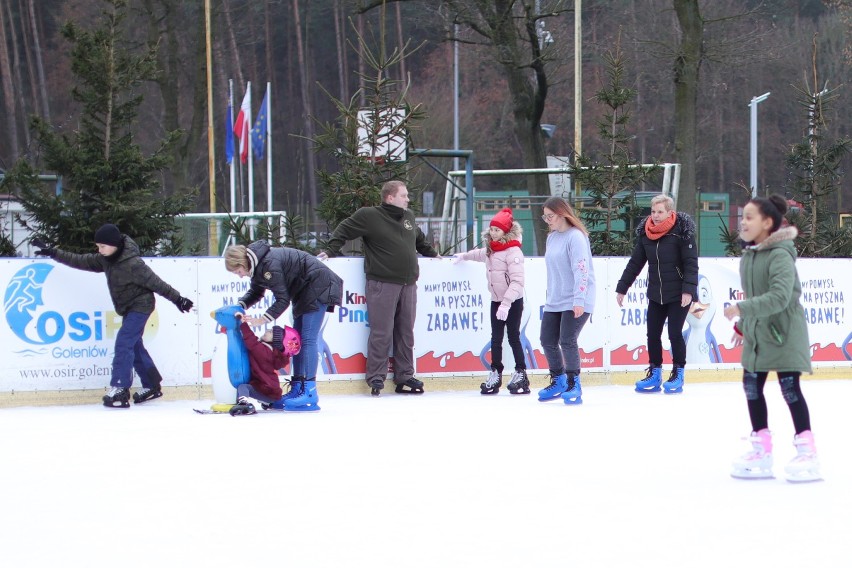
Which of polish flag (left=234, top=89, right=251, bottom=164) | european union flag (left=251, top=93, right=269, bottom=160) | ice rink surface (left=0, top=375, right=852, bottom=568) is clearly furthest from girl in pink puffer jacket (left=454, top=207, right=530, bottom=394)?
european union flag (left=251, top=93, right=269, bottom=160)

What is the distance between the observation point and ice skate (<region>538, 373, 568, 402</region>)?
→ 973cm

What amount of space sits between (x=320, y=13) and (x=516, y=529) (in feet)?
162

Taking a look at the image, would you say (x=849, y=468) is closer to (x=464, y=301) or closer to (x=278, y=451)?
(x=278, y=451)

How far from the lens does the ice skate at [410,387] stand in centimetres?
1056

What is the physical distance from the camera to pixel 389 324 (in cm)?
1045

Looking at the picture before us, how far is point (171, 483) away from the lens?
6004 mm

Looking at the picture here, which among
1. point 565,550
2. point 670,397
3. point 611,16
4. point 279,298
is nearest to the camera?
point 565,550

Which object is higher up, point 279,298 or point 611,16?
point 611,16

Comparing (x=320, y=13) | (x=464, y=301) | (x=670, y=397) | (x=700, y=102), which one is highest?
(x=320, y=13)

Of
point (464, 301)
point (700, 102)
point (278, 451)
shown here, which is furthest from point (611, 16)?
point (278, 451)

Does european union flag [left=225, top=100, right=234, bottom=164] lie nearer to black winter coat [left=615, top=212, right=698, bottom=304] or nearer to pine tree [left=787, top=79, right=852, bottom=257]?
pine tree [left=787, top=79, right=852, bottom=257]

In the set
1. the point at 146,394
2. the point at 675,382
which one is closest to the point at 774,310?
the point at 675,382

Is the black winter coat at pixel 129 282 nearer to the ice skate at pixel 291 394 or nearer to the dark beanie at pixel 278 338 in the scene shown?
the dark beanie at pixel 278 338

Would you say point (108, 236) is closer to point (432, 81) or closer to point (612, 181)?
point (612, 181)
